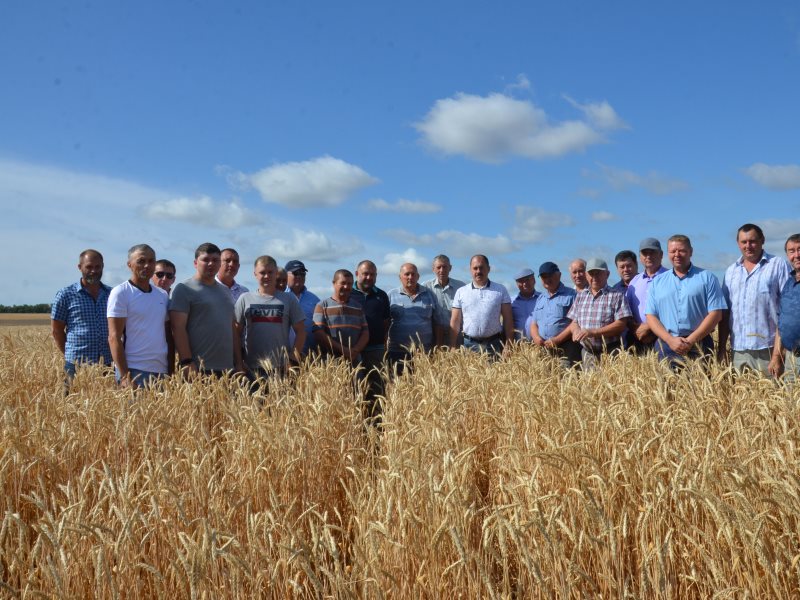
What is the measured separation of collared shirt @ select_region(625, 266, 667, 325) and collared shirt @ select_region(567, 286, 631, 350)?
0.25 metres

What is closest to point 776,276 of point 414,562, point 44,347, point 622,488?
point 622,488

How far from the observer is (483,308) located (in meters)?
7.48

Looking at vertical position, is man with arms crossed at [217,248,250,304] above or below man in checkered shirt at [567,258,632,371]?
above

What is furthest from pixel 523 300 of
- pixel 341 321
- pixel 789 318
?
pixel 789 318

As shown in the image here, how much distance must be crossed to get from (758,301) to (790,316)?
18.2 inches

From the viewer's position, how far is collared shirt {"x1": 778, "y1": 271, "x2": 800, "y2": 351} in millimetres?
5184

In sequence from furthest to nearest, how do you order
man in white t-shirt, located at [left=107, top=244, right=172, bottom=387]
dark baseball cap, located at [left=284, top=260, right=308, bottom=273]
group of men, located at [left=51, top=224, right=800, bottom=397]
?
1. dark baseball cap, located at [left=284, top=260, right=308, bottom=273]
2. group of men, located at [left=51, top=224, right=800, bottom=397]
3. man in white t-shirt, located at [left=107, top=244, right=172, bottom=387]

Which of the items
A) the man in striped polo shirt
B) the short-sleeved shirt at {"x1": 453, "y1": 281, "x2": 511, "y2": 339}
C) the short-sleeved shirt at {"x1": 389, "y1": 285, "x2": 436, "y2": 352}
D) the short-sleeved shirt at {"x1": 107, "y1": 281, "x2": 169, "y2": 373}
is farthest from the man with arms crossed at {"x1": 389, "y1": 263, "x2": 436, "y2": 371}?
the short-sleeved shirt at {"x1": 107, "y1": 281, "x2": 169, "y2": 373}

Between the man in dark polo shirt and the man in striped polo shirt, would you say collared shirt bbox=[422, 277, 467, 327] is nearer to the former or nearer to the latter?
the man in dark polo shirt

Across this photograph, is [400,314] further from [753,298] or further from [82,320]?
[753,298]

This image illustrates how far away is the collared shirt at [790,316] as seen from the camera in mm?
5184

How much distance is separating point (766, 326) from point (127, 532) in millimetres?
5577

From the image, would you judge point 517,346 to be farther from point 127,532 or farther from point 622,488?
point 127,532

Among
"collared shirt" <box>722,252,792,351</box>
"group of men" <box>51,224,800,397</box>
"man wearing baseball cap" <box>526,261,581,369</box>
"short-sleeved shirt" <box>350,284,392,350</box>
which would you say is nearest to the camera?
"group of men" <box>51,224,800,397</box>
